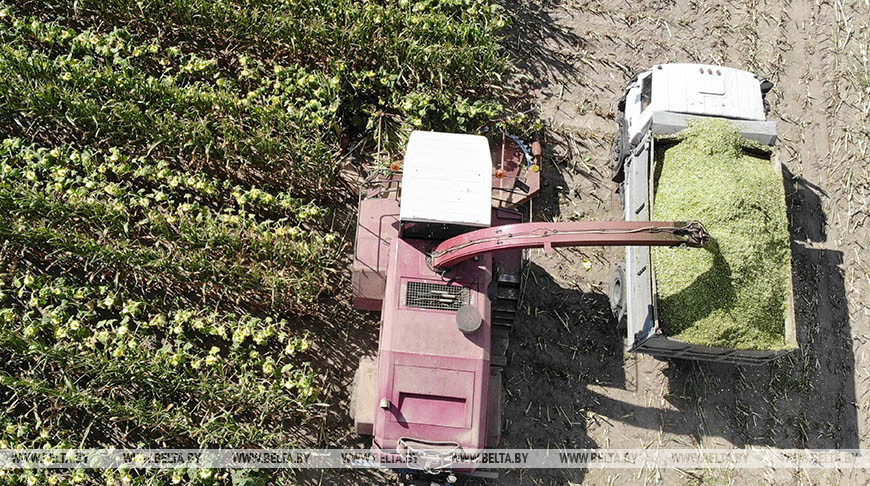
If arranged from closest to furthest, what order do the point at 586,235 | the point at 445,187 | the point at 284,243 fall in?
the point at 586,235, the point at 445,187, the point at 284,243

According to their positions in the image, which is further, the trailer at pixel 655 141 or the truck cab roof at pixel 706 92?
the truck cab roof at pixel 706 92

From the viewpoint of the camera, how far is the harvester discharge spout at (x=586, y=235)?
634 centimetres

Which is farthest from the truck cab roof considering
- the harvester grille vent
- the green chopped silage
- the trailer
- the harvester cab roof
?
the harvester grille vent

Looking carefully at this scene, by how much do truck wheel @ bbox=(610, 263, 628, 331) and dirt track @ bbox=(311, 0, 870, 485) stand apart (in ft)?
0.79

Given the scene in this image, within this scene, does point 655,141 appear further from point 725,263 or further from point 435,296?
point 435,296

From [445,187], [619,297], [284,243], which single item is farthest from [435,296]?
[619,297]

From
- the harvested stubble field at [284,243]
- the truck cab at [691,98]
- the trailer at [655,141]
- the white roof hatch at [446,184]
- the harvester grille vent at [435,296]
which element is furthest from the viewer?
the truck cab at [691,98]

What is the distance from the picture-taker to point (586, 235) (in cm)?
635

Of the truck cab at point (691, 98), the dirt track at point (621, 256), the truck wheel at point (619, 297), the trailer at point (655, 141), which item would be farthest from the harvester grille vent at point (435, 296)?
the truck cab at point (691, 98)

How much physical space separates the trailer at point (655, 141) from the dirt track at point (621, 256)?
0.63 metres

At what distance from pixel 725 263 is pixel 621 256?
1739 mm

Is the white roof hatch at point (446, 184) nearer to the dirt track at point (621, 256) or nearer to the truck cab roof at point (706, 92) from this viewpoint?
the dirt track at point (621, 256)

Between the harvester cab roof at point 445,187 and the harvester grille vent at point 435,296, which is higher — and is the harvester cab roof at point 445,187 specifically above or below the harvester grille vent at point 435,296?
above

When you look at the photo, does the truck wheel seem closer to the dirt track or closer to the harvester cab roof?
the dirt track
